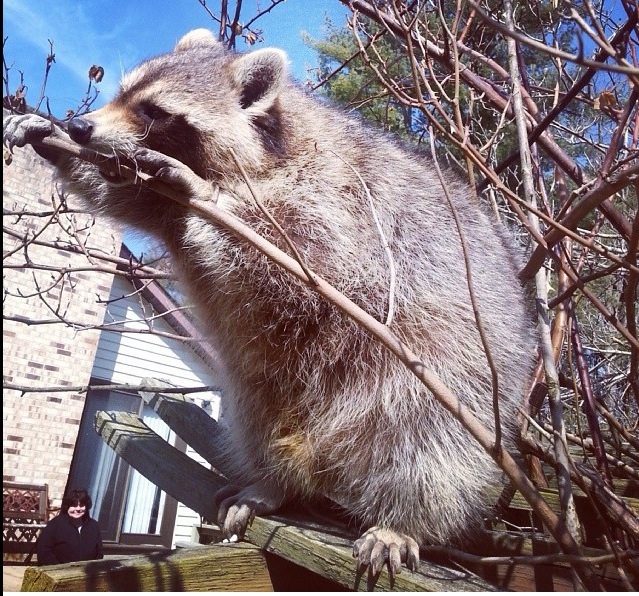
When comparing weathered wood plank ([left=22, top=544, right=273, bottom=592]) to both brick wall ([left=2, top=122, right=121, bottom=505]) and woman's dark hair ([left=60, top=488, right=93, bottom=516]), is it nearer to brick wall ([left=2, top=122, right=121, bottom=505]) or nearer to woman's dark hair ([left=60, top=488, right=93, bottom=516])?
woman's dark hair ([left=60, top=488, right=93, bottom=516])

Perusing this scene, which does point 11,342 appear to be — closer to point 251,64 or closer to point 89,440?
point 89,440

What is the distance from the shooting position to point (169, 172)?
1256 millimetres

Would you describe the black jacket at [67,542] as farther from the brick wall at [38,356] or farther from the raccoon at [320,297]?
the raccoon at [320,297]

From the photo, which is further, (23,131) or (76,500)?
(76,500)

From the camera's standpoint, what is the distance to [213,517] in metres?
1.68

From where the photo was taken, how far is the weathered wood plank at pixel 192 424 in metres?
1.93

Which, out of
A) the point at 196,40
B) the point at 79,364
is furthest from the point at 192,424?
the point at 196,40

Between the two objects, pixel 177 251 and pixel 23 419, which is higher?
pixel 177 251

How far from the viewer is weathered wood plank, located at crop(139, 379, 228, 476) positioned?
76.0 inches

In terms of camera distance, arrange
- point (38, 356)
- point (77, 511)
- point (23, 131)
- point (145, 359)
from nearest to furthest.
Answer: point (23, 131) → point (77, 511) → point (38, 356) → point (145, 359)

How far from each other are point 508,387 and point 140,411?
1498 mm

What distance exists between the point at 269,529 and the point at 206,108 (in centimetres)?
107

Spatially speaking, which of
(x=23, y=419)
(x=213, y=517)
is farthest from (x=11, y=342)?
(x=213, y=517)

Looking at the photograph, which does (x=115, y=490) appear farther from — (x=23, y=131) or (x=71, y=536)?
(x=23, y=131)
